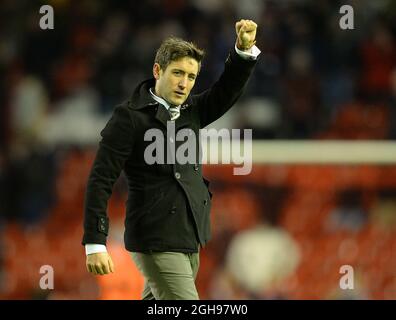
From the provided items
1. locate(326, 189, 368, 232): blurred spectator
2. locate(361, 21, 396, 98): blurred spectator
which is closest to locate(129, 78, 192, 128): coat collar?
locate(326, 189, 368, 232): blurred spectator

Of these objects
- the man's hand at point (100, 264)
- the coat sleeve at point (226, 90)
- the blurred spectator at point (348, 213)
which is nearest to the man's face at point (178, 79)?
the coat sleeve at point (226, 90)

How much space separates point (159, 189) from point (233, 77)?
51 centimetres

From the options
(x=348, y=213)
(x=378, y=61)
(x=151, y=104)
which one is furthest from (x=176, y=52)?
(x=378, y=61)

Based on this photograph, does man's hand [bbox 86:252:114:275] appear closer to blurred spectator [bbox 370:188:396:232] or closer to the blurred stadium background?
the blurred stadium background

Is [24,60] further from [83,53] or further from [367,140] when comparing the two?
→ [367,140]

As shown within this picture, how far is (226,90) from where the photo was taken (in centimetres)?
396

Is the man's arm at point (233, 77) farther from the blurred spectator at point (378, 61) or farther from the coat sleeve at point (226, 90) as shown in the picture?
the blurred spectator at point (378, 61)

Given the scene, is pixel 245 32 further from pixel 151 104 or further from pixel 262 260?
pixel 262 260

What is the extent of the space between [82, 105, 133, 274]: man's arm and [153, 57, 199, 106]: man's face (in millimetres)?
175

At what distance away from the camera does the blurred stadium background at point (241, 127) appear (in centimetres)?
667

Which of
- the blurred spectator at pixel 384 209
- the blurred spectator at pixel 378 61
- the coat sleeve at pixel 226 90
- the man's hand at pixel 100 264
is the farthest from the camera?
the blurred spectator at pixel 378 61

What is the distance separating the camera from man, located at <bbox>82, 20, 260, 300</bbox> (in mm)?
3705
